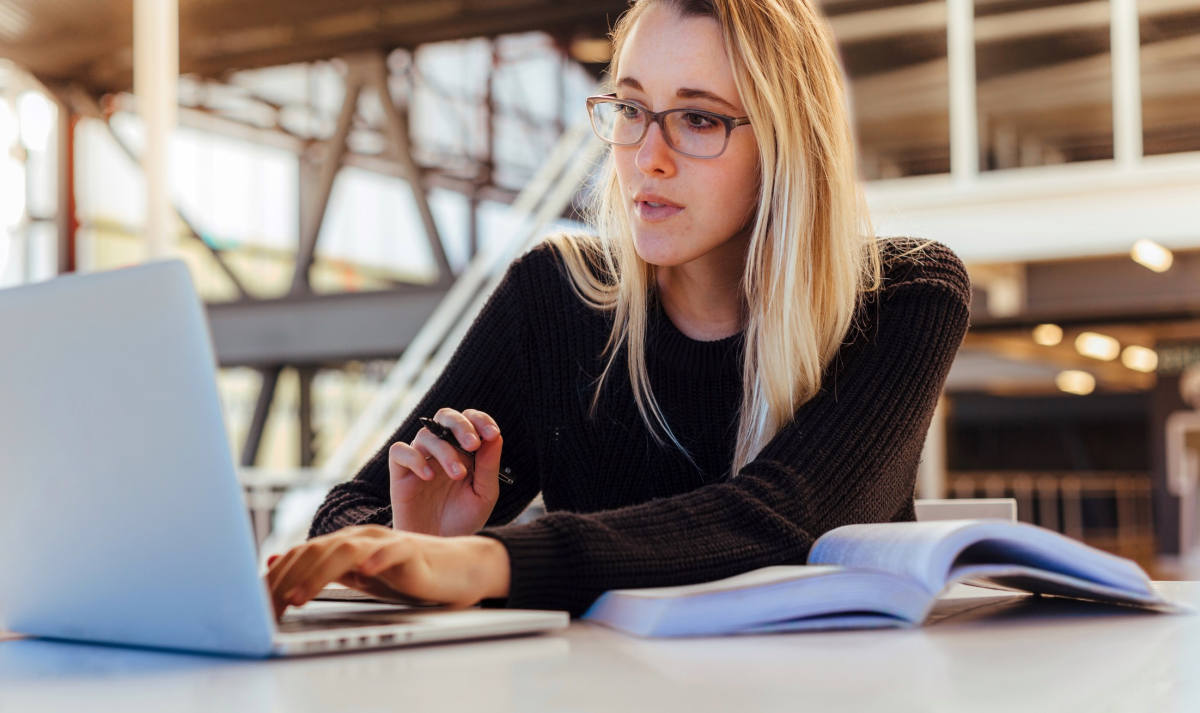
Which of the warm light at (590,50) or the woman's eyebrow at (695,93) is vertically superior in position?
the warm light at (590,50)

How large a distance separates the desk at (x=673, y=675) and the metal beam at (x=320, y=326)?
725cm

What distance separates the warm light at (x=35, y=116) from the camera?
9.34 m

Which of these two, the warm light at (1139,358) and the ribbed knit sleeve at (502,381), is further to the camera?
the warm light at (1139,358)

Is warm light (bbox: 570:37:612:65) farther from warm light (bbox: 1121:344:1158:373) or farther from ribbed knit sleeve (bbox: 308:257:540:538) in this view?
ribbed knit sleeve (bbox: 308:257:540:538)

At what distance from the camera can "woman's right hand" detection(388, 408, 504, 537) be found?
961 mm

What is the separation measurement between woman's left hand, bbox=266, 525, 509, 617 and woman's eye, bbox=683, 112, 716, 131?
0.55 meters

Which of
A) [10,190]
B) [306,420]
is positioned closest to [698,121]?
[10,190]

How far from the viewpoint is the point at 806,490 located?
91 cm

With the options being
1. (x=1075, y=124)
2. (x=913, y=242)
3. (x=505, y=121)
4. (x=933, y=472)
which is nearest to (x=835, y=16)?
(x=1075, y=124)

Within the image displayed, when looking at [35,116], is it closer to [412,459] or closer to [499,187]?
[499,187]

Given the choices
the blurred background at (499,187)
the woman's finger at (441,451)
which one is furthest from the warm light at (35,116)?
the woman's finger at (441,451)

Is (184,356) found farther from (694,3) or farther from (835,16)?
(835,16)

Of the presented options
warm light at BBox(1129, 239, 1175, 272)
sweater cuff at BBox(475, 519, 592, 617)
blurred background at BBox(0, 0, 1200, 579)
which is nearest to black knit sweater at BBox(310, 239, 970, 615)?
sweater cuff at BBox(475, 519, 592, 617)

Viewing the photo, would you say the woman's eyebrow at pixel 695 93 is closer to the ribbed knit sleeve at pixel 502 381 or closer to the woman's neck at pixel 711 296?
the woman's neck at pixel 711 296
